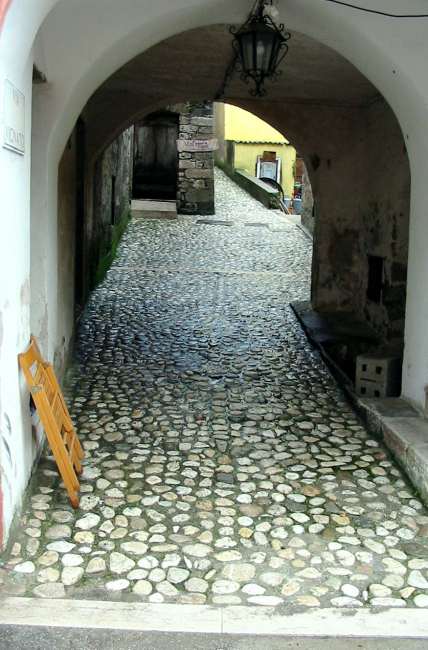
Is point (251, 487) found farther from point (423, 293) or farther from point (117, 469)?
point (423, 293)

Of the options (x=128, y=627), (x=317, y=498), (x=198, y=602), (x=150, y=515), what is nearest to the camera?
(x=128, y=627)

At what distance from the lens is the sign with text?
18.1 metres

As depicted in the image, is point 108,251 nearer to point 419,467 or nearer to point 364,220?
point 364,220

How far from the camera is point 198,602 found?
2879 millimetres

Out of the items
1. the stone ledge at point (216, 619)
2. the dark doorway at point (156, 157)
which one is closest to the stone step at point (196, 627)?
the stone ledge at point (216, 619)

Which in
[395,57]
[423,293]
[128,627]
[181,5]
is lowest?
[128,627]

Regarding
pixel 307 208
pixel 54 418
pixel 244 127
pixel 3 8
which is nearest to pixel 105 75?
pixel 3 8

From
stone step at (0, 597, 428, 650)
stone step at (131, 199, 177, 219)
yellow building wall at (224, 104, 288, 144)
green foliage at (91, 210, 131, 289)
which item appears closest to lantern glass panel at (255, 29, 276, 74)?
stone step at (0, 597, 428, 650)

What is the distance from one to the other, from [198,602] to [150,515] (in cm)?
78

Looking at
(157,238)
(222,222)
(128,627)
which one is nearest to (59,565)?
(128,627)

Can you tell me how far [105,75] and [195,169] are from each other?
13433mm

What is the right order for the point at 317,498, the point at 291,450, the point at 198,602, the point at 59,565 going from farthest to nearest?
the point at 291,450 < the point at 317,498 < the point at 59,565 < the point at 198,602

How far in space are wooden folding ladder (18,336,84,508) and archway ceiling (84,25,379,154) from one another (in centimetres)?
335

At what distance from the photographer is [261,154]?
28000mm
